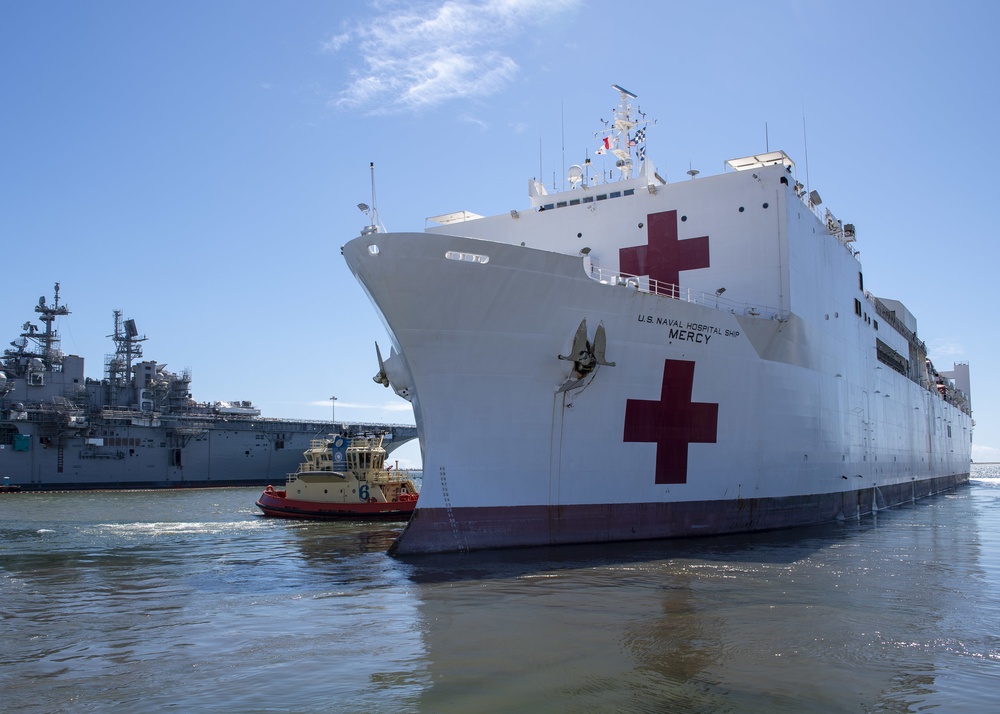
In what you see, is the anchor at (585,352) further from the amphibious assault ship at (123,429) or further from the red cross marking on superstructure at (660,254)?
the amphibious assault ship at (123,429)

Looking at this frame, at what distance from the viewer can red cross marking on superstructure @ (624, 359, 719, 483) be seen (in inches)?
405

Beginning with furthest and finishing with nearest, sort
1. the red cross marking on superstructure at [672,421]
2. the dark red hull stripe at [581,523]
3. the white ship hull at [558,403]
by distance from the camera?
the red cross marking on superstructure at [672,421]
the dark red hull stripe at [581,523]
the white ship hull at [558,403]

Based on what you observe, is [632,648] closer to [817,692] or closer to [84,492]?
[817,692]

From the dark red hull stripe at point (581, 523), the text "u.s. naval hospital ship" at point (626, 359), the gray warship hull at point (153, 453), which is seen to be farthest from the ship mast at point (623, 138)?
the gray warship hull at point (153, 453)

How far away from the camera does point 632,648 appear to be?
216 inches

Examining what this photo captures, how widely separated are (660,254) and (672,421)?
3667mm

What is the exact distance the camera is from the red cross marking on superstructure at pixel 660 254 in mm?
12922

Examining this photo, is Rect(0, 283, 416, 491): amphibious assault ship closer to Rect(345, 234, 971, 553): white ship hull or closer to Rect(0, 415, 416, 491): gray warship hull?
Rect(0, 415, 416, 491): gray warship hull

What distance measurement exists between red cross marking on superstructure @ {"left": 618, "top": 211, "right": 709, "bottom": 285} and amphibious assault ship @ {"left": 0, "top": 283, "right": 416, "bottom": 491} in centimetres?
2925

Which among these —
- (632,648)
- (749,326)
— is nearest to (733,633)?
(632,648)

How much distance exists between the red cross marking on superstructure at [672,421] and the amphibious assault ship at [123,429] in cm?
3055

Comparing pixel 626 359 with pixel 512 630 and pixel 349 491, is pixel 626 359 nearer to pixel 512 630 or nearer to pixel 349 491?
pixel 512 630

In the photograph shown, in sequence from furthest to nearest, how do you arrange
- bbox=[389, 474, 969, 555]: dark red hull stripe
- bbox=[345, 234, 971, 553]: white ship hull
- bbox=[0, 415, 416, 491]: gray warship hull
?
bbox=[0, 415, 416, 491]: gray warship hull, bbox=[389, 474, 969, 555]: dark red hull stripe, bbox=[345, 234, 971, 553]: white ship hull

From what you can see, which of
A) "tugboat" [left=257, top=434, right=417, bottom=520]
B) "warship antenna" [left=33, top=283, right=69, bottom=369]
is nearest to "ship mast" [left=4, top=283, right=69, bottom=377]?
"warship antenna" [left=33, top=283, right=69, bottom=369]
